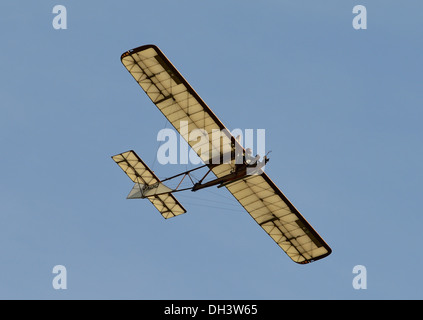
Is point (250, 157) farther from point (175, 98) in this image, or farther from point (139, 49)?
point (139, 49)

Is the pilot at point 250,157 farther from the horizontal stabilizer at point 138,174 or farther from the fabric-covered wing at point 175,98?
the horizontal stabilizer at point 138,174

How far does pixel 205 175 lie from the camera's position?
173 feet

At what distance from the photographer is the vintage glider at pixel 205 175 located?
49906 millimetres

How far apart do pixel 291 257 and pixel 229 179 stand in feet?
26.3

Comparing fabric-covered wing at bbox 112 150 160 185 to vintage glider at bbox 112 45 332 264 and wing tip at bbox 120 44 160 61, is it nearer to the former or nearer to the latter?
vintage glider at bbox 112 45 332 264

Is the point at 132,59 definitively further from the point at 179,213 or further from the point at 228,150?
the point at 179,213

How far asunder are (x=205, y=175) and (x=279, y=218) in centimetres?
603

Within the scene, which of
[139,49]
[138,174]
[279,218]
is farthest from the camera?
[138,174]

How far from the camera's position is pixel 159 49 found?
161 feet

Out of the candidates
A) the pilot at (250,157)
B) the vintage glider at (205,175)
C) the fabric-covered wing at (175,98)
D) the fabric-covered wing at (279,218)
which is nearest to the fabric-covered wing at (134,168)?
the vintage glider at (205,175)

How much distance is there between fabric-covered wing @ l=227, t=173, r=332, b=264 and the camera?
178 ft

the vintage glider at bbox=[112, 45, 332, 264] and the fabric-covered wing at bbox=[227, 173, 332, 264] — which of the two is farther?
the fabric-covered wing at bbox=[227, 173, 332, 264]

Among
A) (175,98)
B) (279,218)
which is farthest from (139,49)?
(279,218)

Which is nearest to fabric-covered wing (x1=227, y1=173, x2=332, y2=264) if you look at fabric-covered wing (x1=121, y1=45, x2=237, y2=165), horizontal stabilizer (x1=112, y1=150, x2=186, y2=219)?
fabric-covered wing (x1=121, y1=45, x2=237, y2=165)
